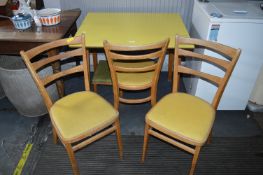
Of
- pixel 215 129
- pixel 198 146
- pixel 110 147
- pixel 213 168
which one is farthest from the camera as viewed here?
pixel 215 129

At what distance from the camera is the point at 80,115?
153cm

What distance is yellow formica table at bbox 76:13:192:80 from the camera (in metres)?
1.78

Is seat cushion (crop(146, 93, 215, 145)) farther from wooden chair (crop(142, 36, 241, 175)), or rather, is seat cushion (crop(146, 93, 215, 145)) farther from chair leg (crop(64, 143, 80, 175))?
chair leg (crop(64, 143, 80, 175))

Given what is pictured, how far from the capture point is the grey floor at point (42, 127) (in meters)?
1.88

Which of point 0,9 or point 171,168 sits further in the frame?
point 0,9

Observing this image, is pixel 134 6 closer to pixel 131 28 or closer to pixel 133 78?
pixel 131 28

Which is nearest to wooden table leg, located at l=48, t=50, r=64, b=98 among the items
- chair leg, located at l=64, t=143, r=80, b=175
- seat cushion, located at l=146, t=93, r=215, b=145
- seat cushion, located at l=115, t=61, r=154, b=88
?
seat cushion, located at l=115, t=61, r=154, b=88

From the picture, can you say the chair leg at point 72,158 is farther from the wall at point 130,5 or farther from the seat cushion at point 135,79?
the wall at point 130,5

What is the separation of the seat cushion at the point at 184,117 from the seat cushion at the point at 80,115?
297 mm

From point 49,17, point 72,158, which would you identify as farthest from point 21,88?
point 72,158

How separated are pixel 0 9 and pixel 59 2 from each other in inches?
23.0

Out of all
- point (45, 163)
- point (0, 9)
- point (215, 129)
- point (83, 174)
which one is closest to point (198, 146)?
point (215, 129)

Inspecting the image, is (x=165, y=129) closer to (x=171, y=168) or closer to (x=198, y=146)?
(x=198, y=146)

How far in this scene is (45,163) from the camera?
175 cm
